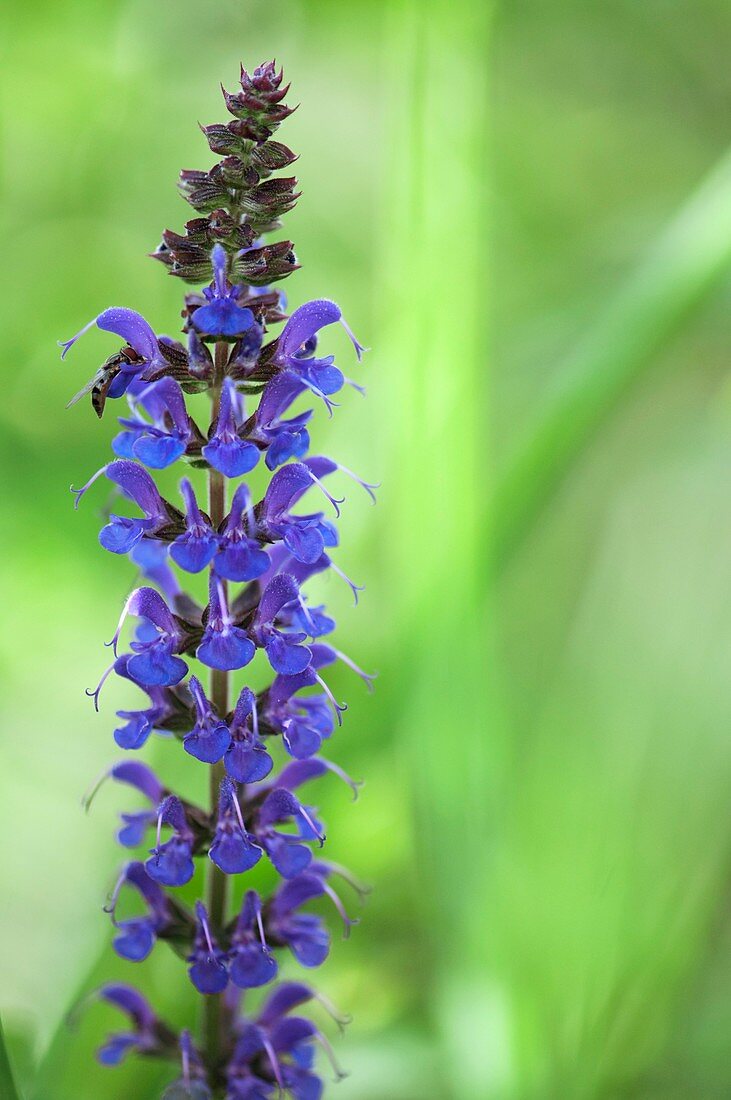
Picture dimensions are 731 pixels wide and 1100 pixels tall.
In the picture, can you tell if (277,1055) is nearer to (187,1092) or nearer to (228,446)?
(187,1092)

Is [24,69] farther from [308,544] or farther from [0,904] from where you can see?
[308,544]

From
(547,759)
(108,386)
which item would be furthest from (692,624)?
(108,386)

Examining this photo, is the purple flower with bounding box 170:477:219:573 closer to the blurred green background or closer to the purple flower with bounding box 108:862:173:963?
the purple flower with bounding box 108:862:173:963

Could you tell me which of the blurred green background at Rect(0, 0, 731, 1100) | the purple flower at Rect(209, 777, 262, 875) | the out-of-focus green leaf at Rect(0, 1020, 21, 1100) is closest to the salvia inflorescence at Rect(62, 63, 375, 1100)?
the purple flower at Rect(209, 777, 262, 875)

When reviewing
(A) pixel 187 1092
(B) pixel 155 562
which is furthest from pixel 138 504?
(A) pixel 187 1092

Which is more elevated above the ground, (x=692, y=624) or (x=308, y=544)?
(x=692, y=624)

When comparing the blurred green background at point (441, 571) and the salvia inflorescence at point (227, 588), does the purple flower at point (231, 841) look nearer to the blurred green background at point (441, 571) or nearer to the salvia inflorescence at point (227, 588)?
the salvia inflorescence at point (227, 588)
